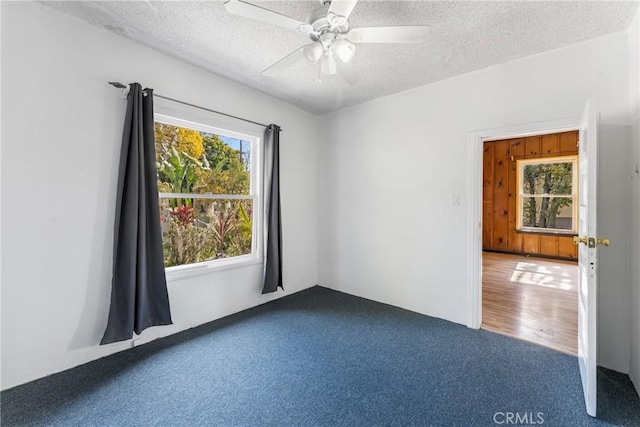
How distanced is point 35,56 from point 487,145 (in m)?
7.54

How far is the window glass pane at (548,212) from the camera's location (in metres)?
5.81

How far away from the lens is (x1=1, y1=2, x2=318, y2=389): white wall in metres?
1.80

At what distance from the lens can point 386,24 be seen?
77.8 inches

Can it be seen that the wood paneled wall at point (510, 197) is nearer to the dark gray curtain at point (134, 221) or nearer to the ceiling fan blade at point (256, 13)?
the ceiling fan blade at point (256, 13)

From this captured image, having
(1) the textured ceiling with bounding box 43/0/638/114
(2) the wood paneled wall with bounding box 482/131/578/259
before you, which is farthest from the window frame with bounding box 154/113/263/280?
(2) the wood paneled wall with bounding box 482/131/578/259

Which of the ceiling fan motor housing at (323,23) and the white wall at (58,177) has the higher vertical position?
the ceiling fan motor housing at (323,23)

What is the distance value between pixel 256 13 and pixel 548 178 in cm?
695

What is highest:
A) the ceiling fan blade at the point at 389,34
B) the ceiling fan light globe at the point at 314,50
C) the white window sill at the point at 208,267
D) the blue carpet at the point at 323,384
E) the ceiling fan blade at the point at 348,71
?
the ceiling fan blade at the point at 389,34

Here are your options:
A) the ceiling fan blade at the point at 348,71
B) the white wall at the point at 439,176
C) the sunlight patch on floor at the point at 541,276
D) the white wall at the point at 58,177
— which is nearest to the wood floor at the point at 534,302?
the sunlight patch on floor at the point at 541,276

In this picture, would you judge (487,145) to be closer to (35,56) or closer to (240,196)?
(240,196)

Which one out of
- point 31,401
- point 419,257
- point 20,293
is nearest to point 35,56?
point 20,293

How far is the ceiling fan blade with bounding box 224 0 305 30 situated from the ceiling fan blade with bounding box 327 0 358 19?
20cm

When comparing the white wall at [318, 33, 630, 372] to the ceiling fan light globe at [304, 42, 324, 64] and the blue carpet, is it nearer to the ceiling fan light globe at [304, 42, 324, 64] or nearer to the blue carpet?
the blue carpet

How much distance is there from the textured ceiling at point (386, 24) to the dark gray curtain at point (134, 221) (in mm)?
502
